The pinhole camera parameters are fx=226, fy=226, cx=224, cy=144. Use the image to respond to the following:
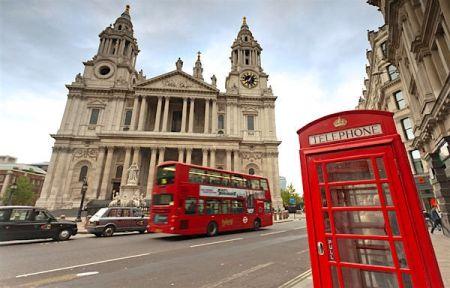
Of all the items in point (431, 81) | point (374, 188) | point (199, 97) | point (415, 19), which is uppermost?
point (199, 97)

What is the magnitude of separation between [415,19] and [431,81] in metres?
3.29

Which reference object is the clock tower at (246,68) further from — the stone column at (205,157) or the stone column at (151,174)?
the stone column at (151,174)

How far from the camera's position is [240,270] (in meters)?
5.68

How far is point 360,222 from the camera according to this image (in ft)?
9.94

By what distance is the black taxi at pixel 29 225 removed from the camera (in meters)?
9.76

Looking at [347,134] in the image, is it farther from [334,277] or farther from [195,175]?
[195,175]

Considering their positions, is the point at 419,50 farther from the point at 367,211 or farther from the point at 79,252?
the point at 79,252

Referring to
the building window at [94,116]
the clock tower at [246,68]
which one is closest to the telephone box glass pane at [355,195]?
the clock tower at [246,68]

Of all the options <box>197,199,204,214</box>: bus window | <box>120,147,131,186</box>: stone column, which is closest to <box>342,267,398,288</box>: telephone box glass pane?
<box>197,199,204,214</box>: bus window

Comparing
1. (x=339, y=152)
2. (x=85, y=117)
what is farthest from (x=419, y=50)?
(x=85, y=117)

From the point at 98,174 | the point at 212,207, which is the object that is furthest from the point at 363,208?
the point at 98,174

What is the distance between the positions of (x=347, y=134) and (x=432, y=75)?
35.0 feet

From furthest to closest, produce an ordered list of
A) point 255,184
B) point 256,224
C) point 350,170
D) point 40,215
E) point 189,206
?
1. point 255,184
2. point 256,224
3. point 189,206
4. point 40,215
5. point 350,170

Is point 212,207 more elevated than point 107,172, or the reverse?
point 107,172
